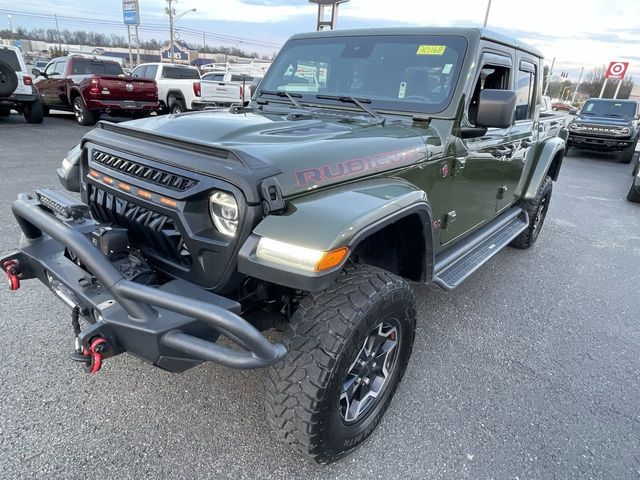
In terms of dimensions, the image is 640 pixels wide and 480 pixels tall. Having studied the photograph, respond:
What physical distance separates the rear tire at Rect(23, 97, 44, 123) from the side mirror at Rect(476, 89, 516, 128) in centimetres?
1257

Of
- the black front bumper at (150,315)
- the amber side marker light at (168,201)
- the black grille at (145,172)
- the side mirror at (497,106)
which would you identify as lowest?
the black front bumper at (150,315)

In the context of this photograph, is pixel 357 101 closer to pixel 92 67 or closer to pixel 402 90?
pixel 402 90

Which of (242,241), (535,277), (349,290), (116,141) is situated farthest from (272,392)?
(535,277)

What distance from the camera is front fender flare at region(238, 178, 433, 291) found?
160cm

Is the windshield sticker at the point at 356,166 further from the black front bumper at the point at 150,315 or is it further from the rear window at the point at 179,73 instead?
the rear window at the point at 179,73

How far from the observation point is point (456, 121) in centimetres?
278

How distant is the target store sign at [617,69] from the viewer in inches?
795

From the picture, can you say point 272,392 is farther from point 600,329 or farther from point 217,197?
point 600,329

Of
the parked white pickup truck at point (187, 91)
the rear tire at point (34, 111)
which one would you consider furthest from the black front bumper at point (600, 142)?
the rear tire at point (34, 111)

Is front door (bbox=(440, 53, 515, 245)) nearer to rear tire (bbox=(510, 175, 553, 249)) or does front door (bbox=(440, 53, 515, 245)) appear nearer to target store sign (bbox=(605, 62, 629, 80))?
rear tire (bbox=(510, 175, 553, 249))

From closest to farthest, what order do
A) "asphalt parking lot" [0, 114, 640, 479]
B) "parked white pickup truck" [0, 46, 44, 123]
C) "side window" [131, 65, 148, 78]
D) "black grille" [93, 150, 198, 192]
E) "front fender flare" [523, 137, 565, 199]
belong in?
"black grille" [93, 150, 198, 192], "asphalt parking lot" [0, 114, 640, 479], "front fender flare" [523, 137, 565, 199], "parked white pickup truck" [0, 46, 44, 123], "side window" [131, 65, 148, 78]

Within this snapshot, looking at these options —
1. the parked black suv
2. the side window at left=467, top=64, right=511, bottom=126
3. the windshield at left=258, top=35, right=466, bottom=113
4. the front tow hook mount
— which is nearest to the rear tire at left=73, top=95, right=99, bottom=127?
the windshield at left=258, top=35, right=466, bottom=113

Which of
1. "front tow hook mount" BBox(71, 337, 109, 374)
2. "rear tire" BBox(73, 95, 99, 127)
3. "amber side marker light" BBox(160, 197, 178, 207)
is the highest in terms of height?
"amber side marker light" BBox(160, 197, 178, 207)

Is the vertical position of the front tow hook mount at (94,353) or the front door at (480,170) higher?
the front door at (480,170)
